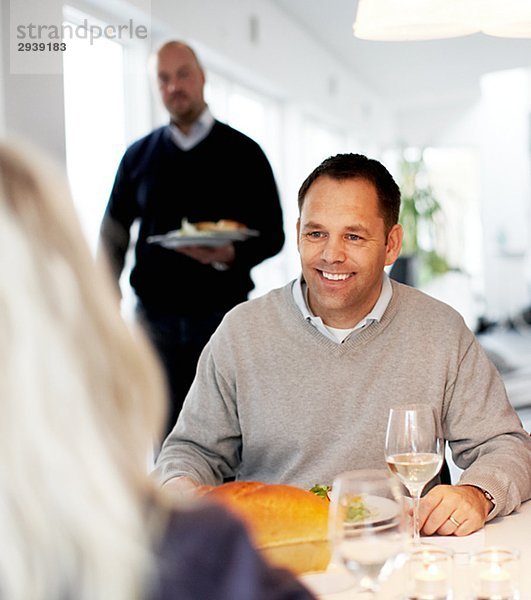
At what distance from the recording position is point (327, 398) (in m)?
1.86

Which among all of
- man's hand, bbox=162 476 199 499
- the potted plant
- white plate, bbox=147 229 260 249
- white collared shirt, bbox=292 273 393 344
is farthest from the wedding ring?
the potted plant

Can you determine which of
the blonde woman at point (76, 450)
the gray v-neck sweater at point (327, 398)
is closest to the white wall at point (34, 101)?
the gray v-neck sweater at point (327, 398)

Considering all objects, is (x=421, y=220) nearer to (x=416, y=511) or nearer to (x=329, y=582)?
(x=416, y=511)

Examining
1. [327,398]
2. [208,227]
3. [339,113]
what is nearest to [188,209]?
[208,227]

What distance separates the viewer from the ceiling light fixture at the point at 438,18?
6.59 feet

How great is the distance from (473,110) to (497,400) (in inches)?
387

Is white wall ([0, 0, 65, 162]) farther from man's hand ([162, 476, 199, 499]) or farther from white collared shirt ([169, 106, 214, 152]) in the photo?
man's hand ([162, 476, 199, 499])

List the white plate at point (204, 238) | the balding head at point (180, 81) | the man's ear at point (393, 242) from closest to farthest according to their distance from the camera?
the man's ear at point (393, 242)
the white plate at point (204, 238)
the balding head at point (180, 81)

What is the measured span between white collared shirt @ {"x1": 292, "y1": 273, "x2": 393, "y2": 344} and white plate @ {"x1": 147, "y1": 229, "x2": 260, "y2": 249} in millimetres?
1056

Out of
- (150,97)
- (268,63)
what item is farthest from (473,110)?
(150,97)

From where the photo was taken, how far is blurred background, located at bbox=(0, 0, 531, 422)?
13.2ft

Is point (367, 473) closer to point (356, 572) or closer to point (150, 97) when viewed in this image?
point (356, 572)

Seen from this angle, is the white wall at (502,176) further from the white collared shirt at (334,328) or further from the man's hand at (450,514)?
the man's hand at (450,514)

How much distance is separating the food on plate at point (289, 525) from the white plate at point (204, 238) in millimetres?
1850
